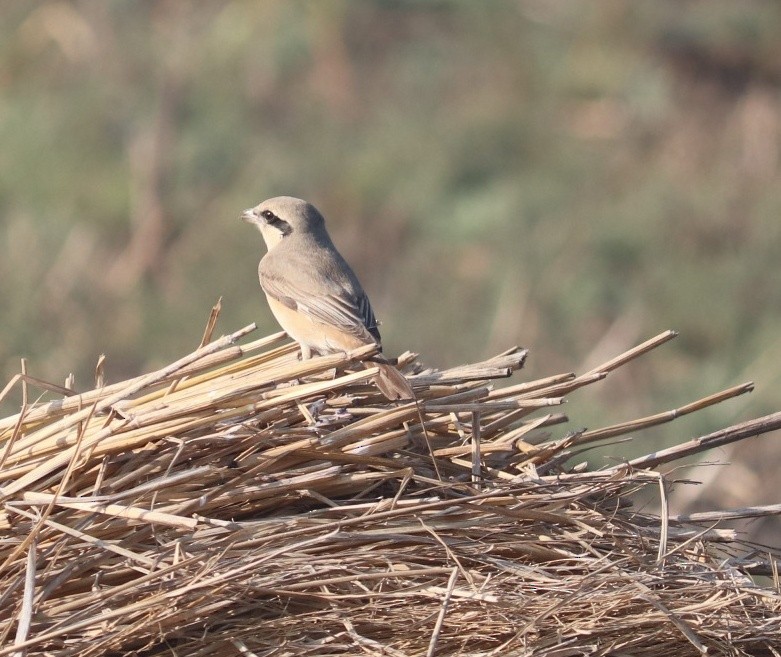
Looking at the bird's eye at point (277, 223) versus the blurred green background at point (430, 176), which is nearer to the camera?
the bird's eye at point (277, 223)

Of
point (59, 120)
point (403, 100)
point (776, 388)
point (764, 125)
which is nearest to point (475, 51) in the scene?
point (403, 100)

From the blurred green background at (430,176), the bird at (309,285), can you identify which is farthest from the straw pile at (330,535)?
the blurred green background at (430,176)

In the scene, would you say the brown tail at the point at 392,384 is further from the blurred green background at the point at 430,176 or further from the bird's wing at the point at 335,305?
the blurred green background at the point at 430,176

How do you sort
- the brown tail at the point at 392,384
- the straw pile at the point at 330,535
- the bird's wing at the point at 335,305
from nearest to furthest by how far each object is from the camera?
the straw pile at the point at 330,535, the brown tail at the point at 392,384, the bird's wing at the point at 335,305

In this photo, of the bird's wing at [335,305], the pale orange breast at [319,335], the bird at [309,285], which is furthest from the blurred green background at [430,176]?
the pale orange breast at [319,335]

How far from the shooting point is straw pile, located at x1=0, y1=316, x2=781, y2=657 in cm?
418

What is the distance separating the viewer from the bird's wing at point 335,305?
20.4 feet

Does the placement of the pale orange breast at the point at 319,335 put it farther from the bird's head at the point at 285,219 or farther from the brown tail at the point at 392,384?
the brown tail at the point at 392,384

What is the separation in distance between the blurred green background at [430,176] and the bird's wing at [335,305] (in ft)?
16.6

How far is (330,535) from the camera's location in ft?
13.9

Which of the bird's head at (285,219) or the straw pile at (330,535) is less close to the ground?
the bird's head at (285,219)

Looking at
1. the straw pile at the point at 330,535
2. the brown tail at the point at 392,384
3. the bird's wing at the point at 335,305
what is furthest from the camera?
the bird's wing at the point at 335,305

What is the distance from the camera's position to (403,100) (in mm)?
19844

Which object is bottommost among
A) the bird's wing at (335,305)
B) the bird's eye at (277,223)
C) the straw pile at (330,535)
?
the straw pile at (330,535)
